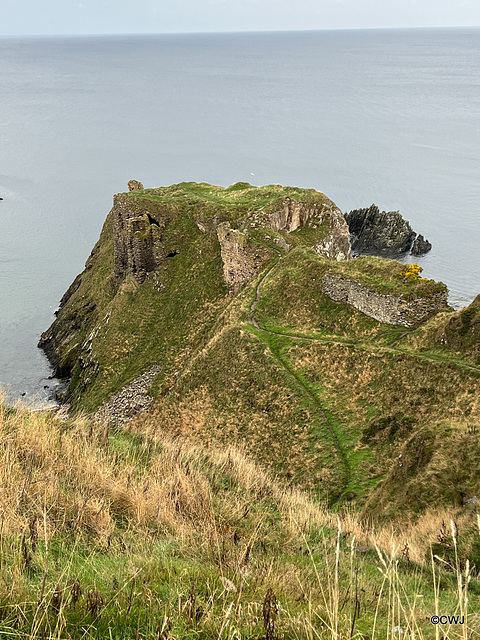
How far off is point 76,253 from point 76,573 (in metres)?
76.4

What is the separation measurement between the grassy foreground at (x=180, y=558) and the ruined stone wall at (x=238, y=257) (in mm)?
28991

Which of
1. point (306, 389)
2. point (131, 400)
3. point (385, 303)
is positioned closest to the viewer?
point (306, 389)

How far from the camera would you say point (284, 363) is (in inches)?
1121

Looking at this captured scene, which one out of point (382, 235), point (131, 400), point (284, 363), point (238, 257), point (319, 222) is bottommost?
point (131, 400)

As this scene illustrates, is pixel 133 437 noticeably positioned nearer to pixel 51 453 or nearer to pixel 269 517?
pixel 51 453

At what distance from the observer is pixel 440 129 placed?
150m

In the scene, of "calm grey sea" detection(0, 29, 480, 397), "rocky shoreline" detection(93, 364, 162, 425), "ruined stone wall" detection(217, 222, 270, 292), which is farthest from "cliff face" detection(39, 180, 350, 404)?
"calm grey sea" detection(0, 29, 480, 397)

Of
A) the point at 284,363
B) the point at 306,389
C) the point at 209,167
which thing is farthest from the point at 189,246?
the point at 209,167

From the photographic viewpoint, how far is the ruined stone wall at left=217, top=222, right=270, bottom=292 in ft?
129

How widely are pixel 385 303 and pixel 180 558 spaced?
25012mm

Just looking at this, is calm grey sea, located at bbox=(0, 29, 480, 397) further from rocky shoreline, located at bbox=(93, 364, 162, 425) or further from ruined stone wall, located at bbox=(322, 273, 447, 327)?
ruined stone wall, located at bbox=(322, 273, 447, 327)

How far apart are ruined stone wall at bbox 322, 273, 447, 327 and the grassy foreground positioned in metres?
18.2

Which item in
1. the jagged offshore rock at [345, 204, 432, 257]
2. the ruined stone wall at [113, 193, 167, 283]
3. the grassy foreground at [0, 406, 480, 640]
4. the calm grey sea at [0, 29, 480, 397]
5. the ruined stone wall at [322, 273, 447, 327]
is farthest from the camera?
the jagged offshore rock at [345, 204, 432, 257]

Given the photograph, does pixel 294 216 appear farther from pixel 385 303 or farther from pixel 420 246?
pixel 420 246
